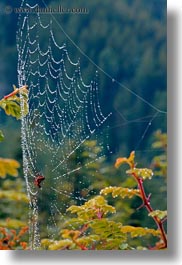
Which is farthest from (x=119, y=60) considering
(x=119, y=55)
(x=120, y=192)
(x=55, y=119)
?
(x=120, y=192)

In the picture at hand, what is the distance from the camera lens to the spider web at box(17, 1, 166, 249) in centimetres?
300

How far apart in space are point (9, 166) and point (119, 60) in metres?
0.38

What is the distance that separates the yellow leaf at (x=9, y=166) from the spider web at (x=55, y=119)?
1.0 inches

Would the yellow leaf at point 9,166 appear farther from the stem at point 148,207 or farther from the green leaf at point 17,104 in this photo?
the stem at point 148,207

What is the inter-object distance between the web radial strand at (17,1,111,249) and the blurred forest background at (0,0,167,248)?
0.07 feet

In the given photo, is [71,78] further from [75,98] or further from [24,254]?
[24,254]

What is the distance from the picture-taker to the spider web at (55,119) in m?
3.00

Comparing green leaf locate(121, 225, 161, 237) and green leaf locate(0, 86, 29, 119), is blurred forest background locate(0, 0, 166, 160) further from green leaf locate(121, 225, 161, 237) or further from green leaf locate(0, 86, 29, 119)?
green leaf locate(121, 225, 161, 237)

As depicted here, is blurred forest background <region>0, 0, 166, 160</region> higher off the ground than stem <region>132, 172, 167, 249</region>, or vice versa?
blurred forest background <region>0, 0, 166, 160</region>

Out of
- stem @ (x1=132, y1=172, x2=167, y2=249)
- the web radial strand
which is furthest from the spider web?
stem @ (x1=132, y1=172, x2=167, y2=249)

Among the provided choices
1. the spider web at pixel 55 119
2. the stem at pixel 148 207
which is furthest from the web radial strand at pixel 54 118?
the stem at pixel 148 207

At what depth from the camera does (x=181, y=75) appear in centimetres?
297

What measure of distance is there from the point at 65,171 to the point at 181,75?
38 centimetres

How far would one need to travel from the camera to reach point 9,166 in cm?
300
